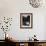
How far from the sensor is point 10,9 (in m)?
4.74

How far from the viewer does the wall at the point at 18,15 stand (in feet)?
15.5

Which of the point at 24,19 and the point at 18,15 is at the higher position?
the point at 18,15

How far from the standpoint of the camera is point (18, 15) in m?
4.73

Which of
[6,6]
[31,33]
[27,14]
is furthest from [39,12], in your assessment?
[6,6]

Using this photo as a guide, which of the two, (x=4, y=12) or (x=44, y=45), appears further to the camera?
(x=4, y=12)

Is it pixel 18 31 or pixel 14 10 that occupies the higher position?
pixel 14 10

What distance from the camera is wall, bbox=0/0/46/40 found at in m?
4.71

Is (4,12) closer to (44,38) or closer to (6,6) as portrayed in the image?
(6,6)

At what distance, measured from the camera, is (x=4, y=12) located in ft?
15.5

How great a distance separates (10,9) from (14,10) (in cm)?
14

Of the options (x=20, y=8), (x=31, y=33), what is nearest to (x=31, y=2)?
(x=20, y=8)

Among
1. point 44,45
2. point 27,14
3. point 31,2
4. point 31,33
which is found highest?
point 31,2

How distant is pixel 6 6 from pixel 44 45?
1.82 m

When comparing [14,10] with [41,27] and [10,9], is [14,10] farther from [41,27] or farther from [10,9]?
[41,27]
